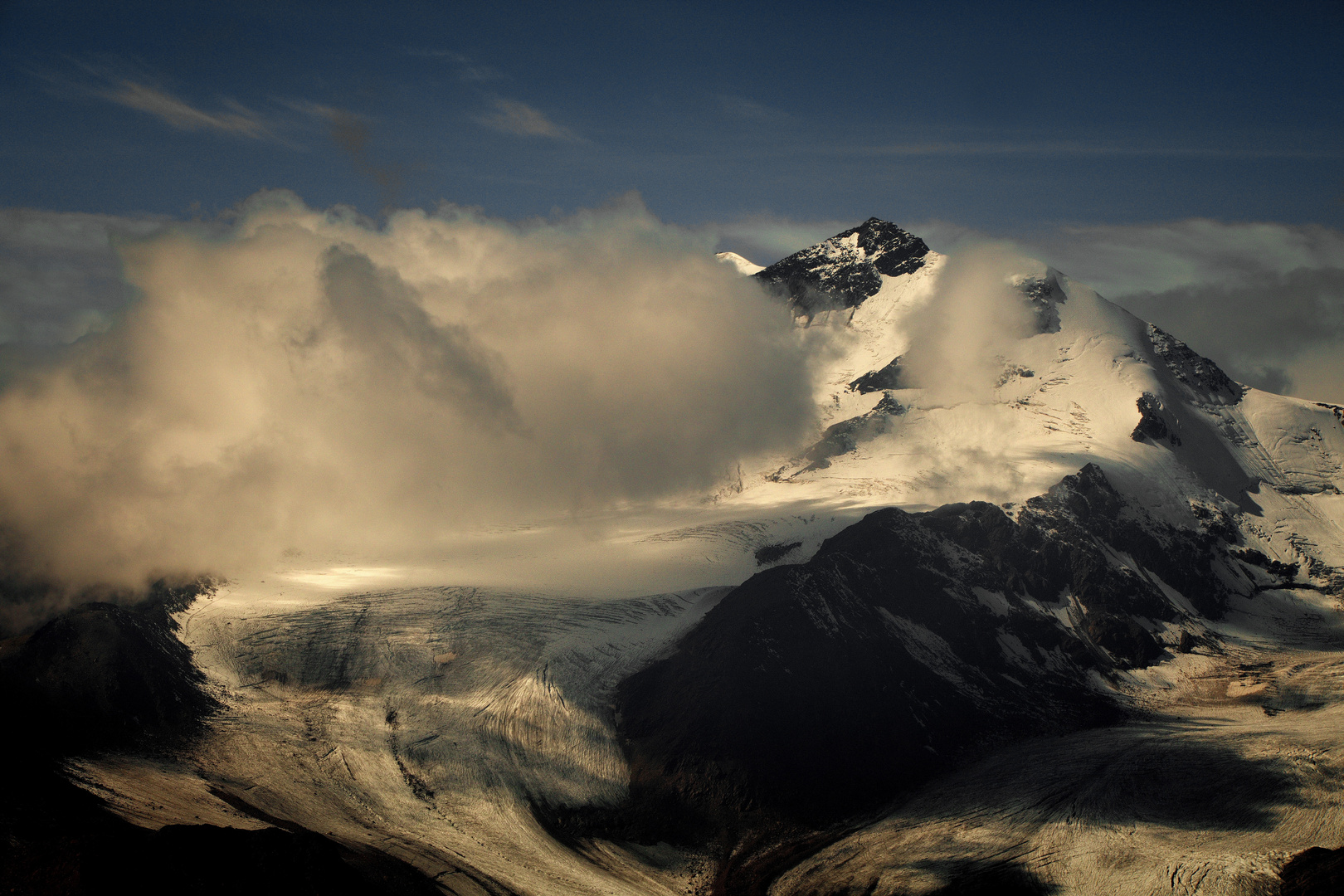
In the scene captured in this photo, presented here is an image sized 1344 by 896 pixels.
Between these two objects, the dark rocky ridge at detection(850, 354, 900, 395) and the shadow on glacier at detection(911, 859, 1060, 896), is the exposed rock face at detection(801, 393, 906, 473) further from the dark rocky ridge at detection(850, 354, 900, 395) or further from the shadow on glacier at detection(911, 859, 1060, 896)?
the shadow on glacier at detection(911, 859, 1060, 896)

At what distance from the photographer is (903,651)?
104 metres

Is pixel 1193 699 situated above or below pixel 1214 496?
below

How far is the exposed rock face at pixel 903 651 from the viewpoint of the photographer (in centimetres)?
8188

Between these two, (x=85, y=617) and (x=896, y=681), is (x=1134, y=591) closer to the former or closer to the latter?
(x=896, y=681)

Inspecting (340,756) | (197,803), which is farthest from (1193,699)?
(197,803)

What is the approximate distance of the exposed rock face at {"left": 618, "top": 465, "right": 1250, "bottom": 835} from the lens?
269 ft

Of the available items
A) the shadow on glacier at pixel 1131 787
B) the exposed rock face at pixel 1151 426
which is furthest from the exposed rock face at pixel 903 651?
the exposed rock face at pixel 1151 426

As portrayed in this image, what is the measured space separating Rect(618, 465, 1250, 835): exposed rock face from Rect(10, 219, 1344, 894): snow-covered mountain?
1.35 feet

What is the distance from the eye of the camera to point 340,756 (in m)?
76.7

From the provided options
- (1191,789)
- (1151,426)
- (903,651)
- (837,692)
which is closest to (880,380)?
(1151,426)

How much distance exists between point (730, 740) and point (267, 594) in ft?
189

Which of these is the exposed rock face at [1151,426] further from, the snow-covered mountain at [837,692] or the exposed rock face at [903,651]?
the exposed rock face at [903,651]

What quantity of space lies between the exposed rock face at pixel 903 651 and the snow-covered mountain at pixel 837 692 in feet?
1.35

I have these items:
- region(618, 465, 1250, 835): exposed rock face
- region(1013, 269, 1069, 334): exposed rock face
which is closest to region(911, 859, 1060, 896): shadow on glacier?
region(618, 465, 1250, 835): exposed rock face
